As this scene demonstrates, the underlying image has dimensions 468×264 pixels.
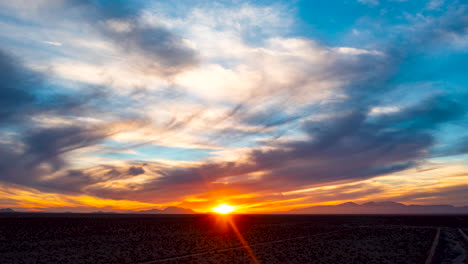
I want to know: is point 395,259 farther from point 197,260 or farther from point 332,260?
point 197,260

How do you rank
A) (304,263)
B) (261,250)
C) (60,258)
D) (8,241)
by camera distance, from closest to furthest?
(304,263)
(60,258)
(261,250)
(8,241)

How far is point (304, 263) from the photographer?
26438 mm

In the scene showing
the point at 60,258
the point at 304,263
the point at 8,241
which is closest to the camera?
the point at 304,263

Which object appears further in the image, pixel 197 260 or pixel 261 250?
pixel 261 250

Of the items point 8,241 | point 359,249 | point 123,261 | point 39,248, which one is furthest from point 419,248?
point 8,241

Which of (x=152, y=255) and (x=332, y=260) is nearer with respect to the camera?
(x=332, y=260)

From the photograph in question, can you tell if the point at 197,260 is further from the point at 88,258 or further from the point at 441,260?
the point at 441,260

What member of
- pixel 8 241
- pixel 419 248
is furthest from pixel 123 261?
pixel 419 248

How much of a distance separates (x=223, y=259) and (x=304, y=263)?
6.52m

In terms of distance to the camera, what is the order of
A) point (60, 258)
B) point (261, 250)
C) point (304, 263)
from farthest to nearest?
point (261, 250) < point (60, 258) < point (304, 263)

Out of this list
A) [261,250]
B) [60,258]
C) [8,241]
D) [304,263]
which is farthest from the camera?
[8,241]

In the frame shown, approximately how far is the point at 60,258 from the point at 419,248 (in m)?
33.6

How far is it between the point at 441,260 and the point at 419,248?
23.9ft

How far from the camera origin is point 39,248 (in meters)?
34.5
